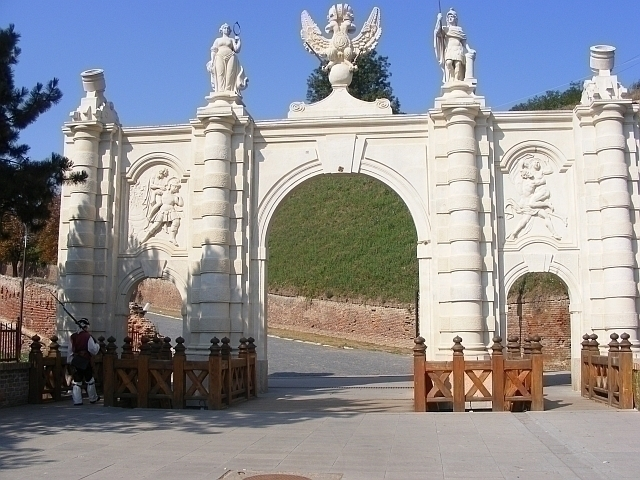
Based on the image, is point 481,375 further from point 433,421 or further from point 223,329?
point 223,329

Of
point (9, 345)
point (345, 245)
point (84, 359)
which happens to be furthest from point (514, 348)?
point (345, 245)

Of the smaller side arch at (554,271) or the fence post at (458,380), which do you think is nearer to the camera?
the fence post at (458,380)

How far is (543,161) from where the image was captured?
1692 centimetres

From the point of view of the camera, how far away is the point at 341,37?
17422mm

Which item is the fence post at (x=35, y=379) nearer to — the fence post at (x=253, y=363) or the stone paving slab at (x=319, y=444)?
the stone paving slab at (x=319, y=444)

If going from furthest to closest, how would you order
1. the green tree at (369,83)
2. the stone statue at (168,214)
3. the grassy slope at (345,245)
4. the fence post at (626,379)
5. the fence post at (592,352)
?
the green tree at (369,83), the grassy slope at (345,245), the stone statue at (168,214), the fence post at (592,352), the fence post at (626,379)

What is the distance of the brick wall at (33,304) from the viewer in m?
26.7

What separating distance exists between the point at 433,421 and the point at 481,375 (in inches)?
87.7

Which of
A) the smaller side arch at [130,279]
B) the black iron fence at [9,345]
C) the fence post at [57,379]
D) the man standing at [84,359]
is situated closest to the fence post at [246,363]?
the smaller side arch at [130,279]

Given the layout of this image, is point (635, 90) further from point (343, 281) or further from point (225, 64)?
point (225, 64)

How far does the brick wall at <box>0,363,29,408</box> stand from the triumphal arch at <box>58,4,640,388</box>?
8.45ft

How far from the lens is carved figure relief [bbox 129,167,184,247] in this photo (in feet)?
57.4

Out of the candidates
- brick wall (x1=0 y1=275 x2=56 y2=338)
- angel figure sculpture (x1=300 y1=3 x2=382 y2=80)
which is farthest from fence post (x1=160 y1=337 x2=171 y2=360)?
brick wall (x1=0 y1=275 x2=56 y2=338)

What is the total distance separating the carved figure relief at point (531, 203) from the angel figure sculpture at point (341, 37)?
4345mm
